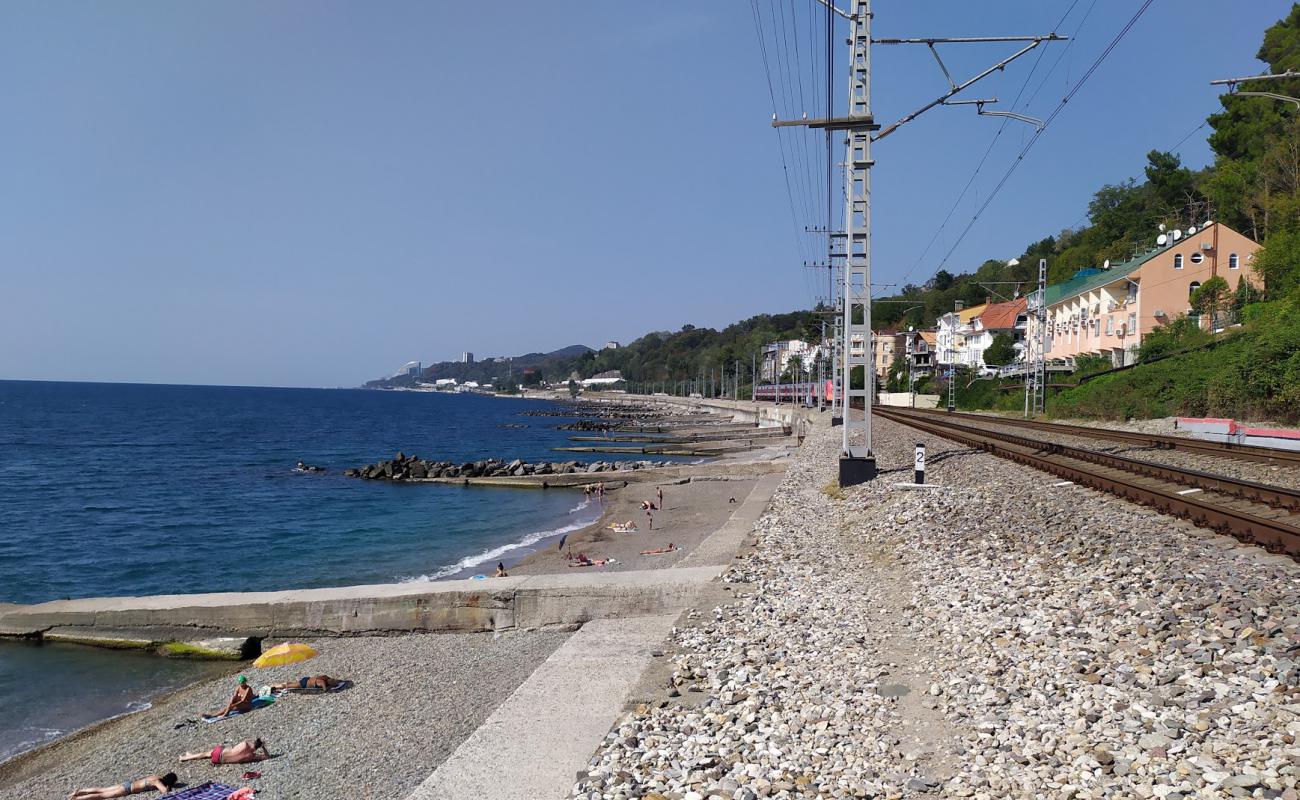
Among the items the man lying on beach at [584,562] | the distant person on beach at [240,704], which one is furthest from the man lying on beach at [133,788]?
the man lying on beach at [584,562]

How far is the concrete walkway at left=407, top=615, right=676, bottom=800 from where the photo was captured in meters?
6.42

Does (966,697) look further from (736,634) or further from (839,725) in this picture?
(736,634)

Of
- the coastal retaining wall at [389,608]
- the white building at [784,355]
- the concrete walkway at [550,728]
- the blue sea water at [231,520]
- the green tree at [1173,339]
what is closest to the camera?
the concrete walkway at [550,728]

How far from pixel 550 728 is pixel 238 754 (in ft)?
13.5

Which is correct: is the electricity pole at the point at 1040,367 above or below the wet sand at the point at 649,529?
above

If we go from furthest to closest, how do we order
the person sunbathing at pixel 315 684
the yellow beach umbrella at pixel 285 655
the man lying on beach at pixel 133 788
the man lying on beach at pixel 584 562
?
the man lying on beach at pixel 584 562 < the yellow beach umbrella at pixel 285 655 < the person sunbathing at pixel 315 684 < the man lying on beach at pixel 133 788

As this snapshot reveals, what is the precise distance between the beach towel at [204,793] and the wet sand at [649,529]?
9044 millimetres

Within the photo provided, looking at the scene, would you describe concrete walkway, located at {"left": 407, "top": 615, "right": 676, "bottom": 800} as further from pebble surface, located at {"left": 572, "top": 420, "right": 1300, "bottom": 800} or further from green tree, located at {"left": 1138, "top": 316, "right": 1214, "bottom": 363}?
green tree, located at {"left": 1138, "top": 316, "right": 1214, "bottom": 363}

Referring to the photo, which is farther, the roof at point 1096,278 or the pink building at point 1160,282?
the roof at point 1096,278

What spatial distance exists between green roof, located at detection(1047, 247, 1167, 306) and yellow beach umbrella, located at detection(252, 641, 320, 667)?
53748 mm

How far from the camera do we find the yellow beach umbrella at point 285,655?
12.9 metres

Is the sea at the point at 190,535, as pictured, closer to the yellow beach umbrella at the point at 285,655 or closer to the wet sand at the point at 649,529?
the wet sand at the point at 649,529

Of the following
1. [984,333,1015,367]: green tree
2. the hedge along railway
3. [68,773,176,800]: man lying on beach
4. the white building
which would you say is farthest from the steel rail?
the white building

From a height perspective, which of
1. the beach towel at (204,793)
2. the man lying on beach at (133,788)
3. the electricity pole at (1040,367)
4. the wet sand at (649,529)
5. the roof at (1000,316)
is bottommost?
the wet sand at (649,529)
